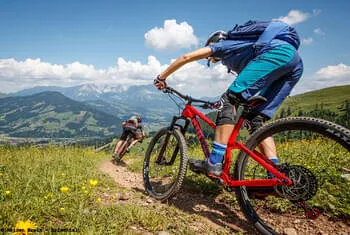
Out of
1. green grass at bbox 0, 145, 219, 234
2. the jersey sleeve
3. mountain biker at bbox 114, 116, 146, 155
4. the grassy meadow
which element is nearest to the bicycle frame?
Result: the grassy meadow

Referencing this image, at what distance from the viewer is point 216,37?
3.83 metres

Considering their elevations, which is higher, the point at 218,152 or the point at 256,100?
the point at 256,100

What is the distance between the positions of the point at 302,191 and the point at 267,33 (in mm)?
2165

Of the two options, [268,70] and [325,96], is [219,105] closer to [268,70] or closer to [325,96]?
[268,70]

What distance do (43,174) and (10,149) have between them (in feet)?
15.1

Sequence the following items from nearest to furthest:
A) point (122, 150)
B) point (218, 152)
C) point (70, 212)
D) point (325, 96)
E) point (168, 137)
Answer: point (70, 212)
point (218, 152)
point (168, 137)
point (122, 150)
point (325, 96)

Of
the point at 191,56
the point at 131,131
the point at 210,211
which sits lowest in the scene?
the point at 210,211

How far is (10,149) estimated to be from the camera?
25.0ft

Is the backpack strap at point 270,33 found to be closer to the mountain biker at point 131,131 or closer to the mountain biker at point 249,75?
the mountain biker at point 249,75

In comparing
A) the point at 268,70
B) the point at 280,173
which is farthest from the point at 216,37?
the point at 280,173

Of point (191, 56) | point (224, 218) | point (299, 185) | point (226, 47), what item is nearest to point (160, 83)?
point (191, 56)

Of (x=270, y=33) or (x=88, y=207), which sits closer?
(x=88, y=207)

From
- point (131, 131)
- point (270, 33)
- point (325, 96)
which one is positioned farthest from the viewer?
point (325, 96)

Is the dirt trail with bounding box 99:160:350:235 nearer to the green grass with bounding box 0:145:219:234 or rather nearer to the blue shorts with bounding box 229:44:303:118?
the green grass with bounding box 0:145:219:234
